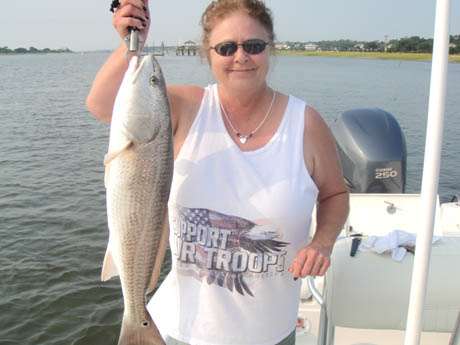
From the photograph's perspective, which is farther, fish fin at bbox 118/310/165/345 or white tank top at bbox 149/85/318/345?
fish fin at bbox 118/310/165/345

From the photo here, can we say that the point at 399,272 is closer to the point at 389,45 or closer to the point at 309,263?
the point at 309,263

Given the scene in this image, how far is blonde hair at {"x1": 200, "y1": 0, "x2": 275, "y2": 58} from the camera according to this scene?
201 cm

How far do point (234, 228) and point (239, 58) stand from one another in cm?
80

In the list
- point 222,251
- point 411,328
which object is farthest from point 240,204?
point 411,328

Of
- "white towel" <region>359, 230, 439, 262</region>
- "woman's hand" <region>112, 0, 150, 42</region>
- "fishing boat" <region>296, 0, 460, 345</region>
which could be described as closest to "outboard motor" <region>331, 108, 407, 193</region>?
"fishing boat" <region>296, 0, 460, 345</region>

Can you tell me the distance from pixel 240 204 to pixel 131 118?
642mm

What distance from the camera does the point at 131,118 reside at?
74.8 inches

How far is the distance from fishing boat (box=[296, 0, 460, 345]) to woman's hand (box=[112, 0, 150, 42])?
1.15 m

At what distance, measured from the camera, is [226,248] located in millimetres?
2006

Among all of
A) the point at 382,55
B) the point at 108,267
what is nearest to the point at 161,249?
the point at 108,267

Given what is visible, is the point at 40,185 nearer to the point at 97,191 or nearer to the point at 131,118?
the point at 97,191

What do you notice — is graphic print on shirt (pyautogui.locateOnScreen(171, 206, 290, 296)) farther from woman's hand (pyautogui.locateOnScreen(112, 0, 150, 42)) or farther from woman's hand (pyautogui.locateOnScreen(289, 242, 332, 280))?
woman's hand (pyautogui.locateOnScreen(112, 0, 150, 42))

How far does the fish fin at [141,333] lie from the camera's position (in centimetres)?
208

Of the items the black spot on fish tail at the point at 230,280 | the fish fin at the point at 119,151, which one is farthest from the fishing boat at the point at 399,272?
the fish fin at the point at 119,151
